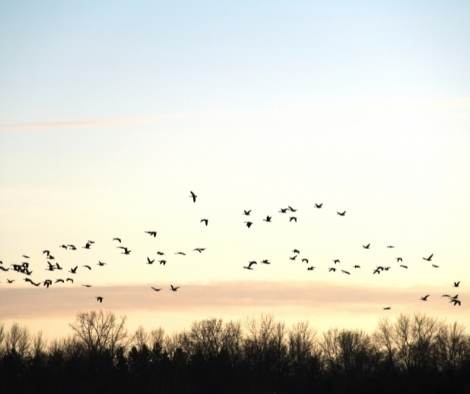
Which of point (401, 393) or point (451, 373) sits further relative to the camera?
point (451, 373)

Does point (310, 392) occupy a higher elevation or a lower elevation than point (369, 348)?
lower

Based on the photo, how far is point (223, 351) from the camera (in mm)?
118562

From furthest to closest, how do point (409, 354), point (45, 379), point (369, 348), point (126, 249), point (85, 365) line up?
point (369, 348), point (409, 354), point (85, 365), point (45, 379), point (126, 249)

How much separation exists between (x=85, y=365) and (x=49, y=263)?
50.9m

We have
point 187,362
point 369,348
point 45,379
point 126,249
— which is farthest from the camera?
point 369,348

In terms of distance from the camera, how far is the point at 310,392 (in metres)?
112

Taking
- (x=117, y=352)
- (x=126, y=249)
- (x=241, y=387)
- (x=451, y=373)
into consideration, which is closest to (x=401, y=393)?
(x=451, y=373)

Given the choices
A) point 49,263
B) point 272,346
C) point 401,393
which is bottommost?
point 401,393

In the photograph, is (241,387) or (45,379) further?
(241,387)

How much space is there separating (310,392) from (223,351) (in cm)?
1272

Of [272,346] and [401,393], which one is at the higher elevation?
[272,346]

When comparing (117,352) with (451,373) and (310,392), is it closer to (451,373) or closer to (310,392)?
(310,392)

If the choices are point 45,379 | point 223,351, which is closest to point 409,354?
point 223,351

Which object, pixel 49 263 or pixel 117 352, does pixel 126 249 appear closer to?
pixel 49 263
